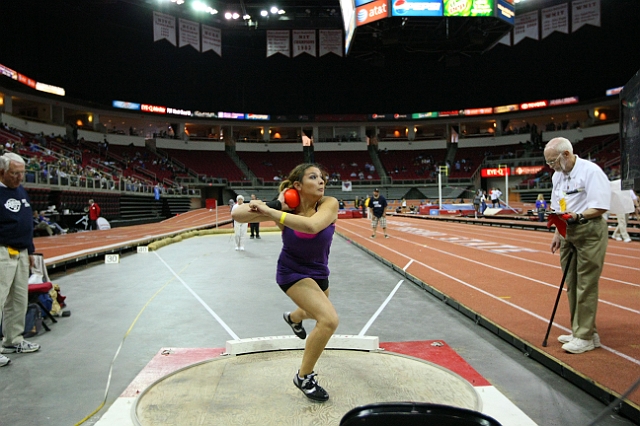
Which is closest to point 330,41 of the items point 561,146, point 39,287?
point 39,287

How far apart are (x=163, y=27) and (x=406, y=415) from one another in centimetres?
3508

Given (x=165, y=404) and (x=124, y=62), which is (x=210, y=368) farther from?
(x=124, y=62)

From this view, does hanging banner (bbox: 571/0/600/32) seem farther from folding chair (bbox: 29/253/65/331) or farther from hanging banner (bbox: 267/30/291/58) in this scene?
folding chair (bbox: 29/253/65/331)

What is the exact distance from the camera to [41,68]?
36219 millimetres

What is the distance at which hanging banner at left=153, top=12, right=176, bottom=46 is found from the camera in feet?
102

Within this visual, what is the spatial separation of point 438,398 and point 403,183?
156ft

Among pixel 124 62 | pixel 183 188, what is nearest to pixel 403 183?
pixel 183 188

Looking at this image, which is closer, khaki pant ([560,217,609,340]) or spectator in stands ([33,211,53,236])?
khaki pant ([560,217,609,340])

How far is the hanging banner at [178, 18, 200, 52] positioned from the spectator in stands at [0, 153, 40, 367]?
106 ft

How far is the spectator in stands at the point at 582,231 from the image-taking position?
12.9 feet

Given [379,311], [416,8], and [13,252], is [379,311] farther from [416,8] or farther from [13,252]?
[416,8]

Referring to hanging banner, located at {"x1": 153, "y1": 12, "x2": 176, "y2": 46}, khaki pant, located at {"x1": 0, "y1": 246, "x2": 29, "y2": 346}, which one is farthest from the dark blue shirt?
hanging banner, located at {"x1": 153, "y1": 12, "x2": 176, "y2": 46}

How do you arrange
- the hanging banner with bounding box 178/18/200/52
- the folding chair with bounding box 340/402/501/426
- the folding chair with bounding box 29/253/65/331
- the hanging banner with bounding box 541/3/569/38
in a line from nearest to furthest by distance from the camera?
the folding chair with bounding box 340/402/501/426, the folding chair with bounding box 29/253/65/331, the hanging banner with bounding box 541/3/569/38, the hanging banner with bounding box 178/18/200/52

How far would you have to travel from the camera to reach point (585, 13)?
31.3 m
